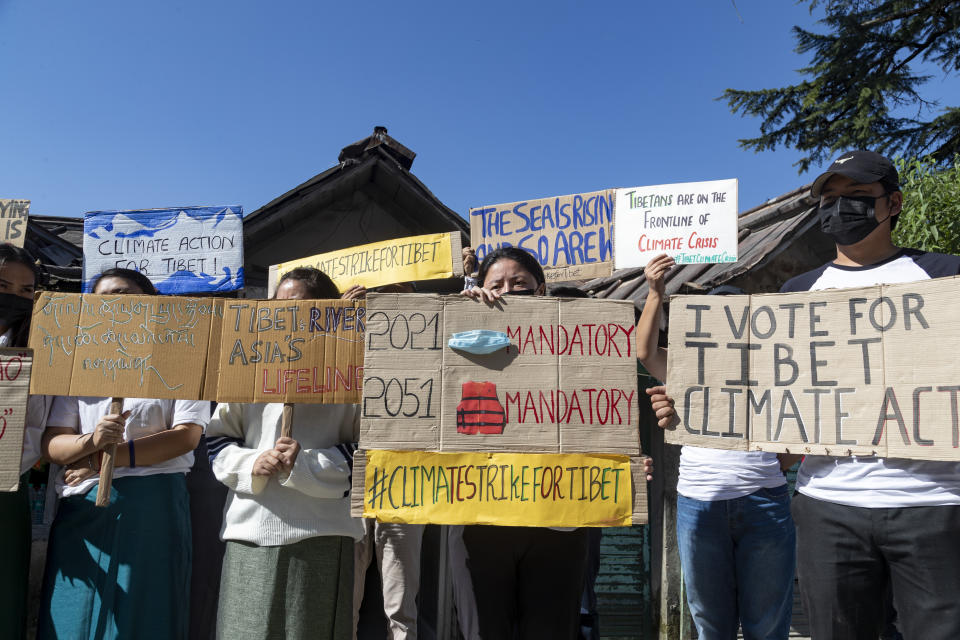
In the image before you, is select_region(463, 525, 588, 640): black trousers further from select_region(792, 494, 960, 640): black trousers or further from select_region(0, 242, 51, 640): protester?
select_region(0, 242, 51, 640): protester

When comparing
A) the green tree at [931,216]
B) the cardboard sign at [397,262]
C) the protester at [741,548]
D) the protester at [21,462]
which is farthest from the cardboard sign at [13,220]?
the green tree at [931,216]

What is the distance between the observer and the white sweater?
8.59ft

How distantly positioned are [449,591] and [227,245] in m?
3.42

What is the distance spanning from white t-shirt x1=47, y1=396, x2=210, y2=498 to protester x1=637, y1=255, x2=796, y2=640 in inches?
84.0

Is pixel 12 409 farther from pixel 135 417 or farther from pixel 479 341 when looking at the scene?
pixel 479 341

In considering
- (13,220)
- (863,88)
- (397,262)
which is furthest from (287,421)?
(863,88)

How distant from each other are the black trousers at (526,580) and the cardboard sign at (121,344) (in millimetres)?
1375

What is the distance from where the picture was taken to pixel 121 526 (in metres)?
2.83

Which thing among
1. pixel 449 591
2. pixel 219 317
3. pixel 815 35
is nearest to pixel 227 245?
pixel 219 317

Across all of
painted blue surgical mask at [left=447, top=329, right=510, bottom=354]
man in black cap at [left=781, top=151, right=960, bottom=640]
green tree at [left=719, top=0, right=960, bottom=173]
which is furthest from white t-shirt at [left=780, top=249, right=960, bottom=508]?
green tree at [left=719, top=0, right=960, bottom=173]

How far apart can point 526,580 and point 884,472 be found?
130 cm

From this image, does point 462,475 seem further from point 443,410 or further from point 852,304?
point 852,304

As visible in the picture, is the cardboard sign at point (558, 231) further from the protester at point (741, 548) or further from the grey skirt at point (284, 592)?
the grey skirt at point (284, 592)

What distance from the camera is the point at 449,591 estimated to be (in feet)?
18.8
